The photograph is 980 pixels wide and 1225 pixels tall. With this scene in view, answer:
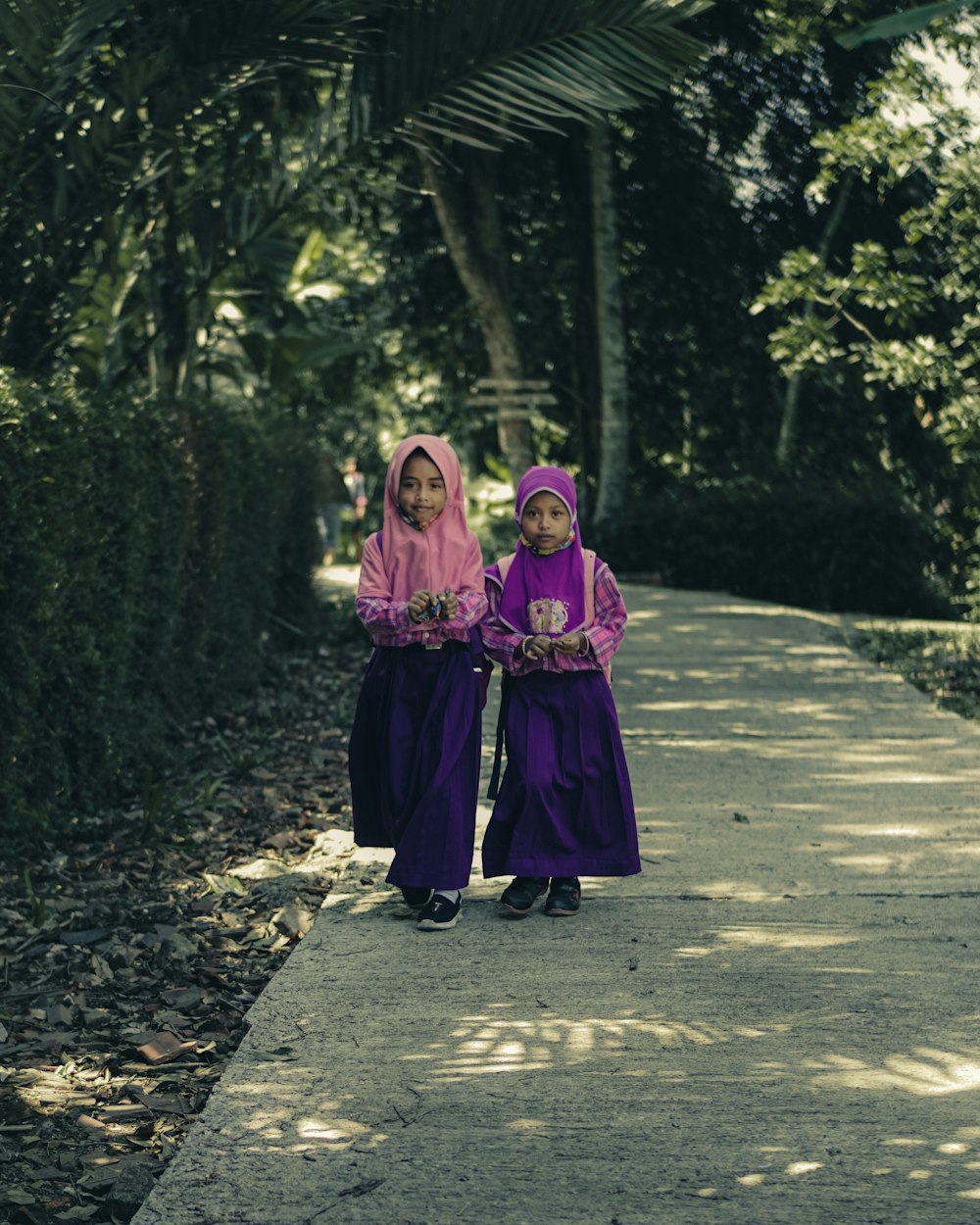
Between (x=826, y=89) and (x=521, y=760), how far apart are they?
54.5 ft

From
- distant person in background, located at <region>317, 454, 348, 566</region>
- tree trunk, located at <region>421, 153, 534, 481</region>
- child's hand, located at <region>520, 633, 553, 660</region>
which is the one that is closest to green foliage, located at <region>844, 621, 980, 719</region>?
distant person in background, located at <region>317, 454, 348, 566</region>

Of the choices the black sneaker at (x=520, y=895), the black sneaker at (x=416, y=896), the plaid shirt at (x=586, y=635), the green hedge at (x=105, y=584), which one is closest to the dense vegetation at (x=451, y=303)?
the green hedge at (x=105, y=584)

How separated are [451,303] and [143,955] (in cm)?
1806

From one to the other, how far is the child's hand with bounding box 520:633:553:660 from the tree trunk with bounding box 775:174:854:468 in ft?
46.7

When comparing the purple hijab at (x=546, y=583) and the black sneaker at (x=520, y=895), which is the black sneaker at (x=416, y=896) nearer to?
the black sneaker at (x=520, y=895)

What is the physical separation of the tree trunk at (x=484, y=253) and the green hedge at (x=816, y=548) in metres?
3.53

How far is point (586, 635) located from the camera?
4930 millimetres

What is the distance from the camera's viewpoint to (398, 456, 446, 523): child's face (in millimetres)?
4941

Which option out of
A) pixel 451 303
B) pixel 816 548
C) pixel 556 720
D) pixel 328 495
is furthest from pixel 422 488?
pixel 451 303

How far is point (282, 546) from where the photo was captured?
1159cm

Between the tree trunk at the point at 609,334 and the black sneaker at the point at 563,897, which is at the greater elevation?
the tree trunk at the point at 609,334

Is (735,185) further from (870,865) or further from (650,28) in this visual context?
(870,865)

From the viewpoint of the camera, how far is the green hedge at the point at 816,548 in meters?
15.0

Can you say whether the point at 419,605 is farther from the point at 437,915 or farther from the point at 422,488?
the point at 437,915
